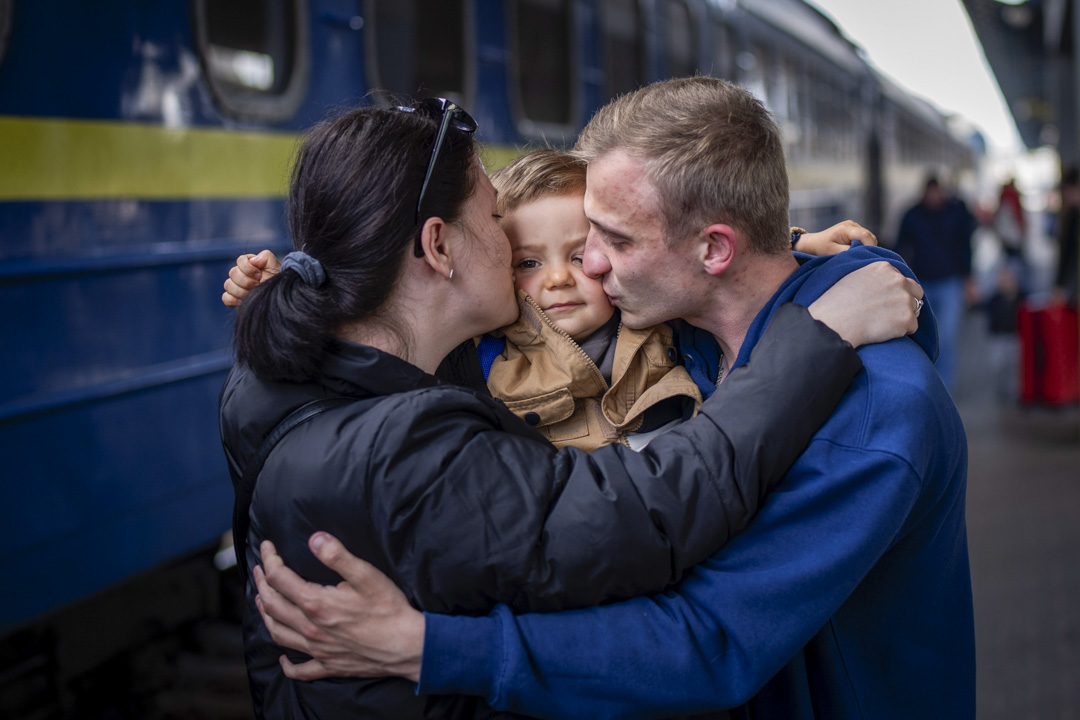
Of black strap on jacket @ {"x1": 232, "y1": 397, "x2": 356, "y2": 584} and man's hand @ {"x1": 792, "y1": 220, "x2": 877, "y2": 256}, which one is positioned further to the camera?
man's hand @ {"x1": 792, "y1": 220, "x2": 877, "y2": 256}

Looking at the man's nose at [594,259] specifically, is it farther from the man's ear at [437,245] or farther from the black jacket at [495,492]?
the black jacket at [495,492]

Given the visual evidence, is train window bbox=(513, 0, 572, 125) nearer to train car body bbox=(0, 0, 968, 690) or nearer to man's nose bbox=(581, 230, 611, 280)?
train car body bbox=(0, 0, 968, 690)

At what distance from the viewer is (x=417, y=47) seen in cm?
405

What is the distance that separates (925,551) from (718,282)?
1.89 feet

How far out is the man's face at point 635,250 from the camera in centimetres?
170

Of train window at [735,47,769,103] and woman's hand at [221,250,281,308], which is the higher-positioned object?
train window at [735,47,769,103]

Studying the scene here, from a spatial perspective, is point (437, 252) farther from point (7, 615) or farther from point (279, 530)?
point (7, 615)

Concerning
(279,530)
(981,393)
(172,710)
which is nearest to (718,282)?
(279,530)

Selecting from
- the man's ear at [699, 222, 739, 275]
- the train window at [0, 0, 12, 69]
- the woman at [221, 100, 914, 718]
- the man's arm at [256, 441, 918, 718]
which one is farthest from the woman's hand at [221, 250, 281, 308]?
the train window at [0, 0, 12, 69]

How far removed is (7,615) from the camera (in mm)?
2490

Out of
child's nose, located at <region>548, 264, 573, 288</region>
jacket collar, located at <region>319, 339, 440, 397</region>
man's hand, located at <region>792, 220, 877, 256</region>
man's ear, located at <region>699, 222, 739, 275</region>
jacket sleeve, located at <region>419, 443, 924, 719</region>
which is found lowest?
jacket sleeve, located at <region>419, 443, 924, 719</region>

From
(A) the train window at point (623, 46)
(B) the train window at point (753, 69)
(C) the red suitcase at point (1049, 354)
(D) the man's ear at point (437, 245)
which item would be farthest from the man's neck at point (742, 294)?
(B) the train window at point (753, 69)

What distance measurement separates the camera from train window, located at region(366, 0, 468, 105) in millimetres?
3854

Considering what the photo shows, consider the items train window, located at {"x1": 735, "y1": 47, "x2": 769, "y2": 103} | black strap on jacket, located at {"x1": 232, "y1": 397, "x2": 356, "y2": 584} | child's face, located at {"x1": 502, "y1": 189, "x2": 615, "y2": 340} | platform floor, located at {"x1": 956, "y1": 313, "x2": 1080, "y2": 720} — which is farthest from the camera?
train window, located at {"x1": 735, "y1": 47, "x2": 769, "y2": 103}
